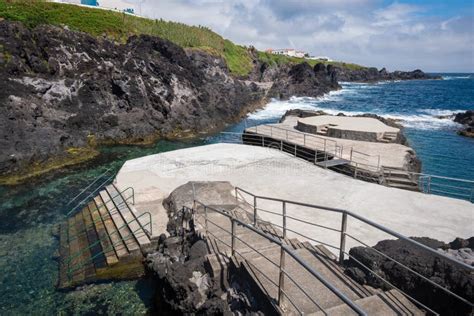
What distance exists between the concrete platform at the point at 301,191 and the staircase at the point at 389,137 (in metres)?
7.31

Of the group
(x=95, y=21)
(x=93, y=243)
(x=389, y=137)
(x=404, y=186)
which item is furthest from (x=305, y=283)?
(x=95, y=21)

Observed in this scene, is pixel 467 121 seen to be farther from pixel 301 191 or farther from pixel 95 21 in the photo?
pixel 95 21

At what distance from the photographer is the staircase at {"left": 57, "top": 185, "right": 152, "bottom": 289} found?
10.3 m

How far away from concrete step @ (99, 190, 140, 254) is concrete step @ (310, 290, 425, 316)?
753 centimetres

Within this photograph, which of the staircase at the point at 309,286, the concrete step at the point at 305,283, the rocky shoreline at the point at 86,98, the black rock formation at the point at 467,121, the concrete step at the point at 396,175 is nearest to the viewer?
the staircase at the point at 309,286

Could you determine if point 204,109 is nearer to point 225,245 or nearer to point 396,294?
point 225,245

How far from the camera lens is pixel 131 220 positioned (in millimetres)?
11805

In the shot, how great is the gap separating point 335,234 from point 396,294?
4.75 metres

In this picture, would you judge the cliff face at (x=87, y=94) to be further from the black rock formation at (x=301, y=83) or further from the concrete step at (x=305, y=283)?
the black rock formation at (x=301, y=83)

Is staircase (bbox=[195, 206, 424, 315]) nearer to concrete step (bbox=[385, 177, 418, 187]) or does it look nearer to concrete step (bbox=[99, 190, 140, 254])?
concrete step (bbox=[99, 190, 140, 254])

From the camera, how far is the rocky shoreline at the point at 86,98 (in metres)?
22.2

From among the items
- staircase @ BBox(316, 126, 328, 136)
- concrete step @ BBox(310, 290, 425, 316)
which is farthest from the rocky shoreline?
concrete step @ BBox(310, 290, 425, 316)

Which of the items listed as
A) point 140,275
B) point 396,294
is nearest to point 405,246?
point 396,294

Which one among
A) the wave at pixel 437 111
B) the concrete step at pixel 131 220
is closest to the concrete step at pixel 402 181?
the concrete step at pixel 131 220
